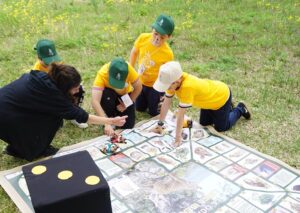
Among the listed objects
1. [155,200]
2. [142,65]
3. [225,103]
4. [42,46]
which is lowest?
[155,200]

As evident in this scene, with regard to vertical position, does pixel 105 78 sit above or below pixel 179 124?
above

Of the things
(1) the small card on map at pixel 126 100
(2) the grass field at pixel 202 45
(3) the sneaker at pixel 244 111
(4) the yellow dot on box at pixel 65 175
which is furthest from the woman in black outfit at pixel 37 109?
(3) the sneaker at pixel 244 111

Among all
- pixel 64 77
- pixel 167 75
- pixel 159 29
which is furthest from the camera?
pixel 159 29

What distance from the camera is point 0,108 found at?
2.74m

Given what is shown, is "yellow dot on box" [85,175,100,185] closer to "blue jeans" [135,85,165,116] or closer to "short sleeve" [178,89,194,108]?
"short sleeve" [178,89,194,108]

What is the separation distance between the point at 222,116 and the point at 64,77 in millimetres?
1482

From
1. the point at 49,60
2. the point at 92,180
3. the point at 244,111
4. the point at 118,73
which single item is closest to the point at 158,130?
the point at 118,73

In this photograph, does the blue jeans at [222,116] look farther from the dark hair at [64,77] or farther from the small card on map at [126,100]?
the dark hair at [64,77]

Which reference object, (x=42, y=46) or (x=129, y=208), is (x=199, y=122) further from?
(x=42, y=46)

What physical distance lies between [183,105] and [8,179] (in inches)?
56.0

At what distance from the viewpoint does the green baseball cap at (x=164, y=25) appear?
11.1 ft

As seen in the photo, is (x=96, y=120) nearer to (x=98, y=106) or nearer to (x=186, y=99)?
(x=98, y=106)

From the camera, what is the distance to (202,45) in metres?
5.44

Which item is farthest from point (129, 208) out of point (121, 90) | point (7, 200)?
point (121, 90)
